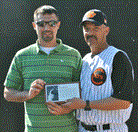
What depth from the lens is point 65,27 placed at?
4031mm

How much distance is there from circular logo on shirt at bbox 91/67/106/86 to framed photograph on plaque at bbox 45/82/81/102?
0.20 m

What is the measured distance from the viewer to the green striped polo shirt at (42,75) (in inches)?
99.8

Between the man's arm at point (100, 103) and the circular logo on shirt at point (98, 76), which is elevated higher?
the circular logo on shirt at point (98, 76)

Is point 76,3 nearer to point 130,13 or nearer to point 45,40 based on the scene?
point 130,13

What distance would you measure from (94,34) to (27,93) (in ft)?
2.99

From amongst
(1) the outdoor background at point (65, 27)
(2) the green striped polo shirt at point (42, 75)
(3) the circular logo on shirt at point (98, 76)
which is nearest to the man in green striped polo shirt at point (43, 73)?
(2) the green striped polo shirt at point (42, 75)

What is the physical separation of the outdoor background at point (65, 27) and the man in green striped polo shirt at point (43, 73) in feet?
4.56

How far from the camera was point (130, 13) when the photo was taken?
3941 mm

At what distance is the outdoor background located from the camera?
395cm

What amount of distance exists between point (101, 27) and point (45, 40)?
23.6 inches

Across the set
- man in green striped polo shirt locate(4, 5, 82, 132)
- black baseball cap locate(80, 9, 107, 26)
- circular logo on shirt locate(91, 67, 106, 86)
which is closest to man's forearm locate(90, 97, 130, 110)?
circular logo on shirt locate(91, 67, 106, 86)

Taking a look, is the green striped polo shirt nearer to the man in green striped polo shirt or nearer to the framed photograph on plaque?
the man in green striped polo shirt

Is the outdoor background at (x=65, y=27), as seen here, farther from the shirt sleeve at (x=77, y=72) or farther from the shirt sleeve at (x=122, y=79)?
the shirt sleeve at (x=122, y=79)

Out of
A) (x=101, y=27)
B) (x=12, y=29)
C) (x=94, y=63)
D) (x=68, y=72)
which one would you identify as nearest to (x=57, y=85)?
(x=68, y=72)
